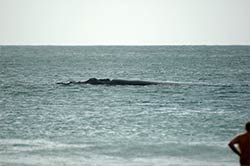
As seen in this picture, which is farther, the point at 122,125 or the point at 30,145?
the point at 122,125

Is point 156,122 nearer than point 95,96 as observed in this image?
Yes

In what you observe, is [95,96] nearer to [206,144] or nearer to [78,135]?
[78,135]

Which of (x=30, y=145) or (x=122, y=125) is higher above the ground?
(x=30, y=145)

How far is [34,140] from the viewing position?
34375 millimetres

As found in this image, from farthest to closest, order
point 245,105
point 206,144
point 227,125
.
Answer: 1. point 245,105
2. point 227,125
3. point 206,144

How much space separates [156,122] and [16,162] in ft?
49.3

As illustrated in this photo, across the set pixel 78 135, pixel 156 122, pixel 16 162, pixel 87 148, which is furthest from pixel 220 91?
pixel 16 162

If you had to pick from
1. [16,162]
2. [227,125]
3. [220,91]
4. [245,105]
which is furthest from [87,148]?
[220,91]

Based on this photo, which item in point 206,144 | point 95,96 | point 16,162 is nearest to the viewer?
point 16,162

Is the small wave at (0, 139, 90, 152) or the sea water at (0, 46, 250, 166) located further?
the small wave at (0, 139, 90, 152)

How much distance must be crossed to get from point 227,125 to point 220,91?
951 inches

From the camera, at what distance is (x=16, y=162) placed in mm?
27500

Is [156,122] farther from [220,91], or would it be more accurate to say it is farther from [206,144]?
[220,91]

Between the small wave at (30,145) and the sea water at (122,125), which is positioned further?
the small wave at (30,145)
